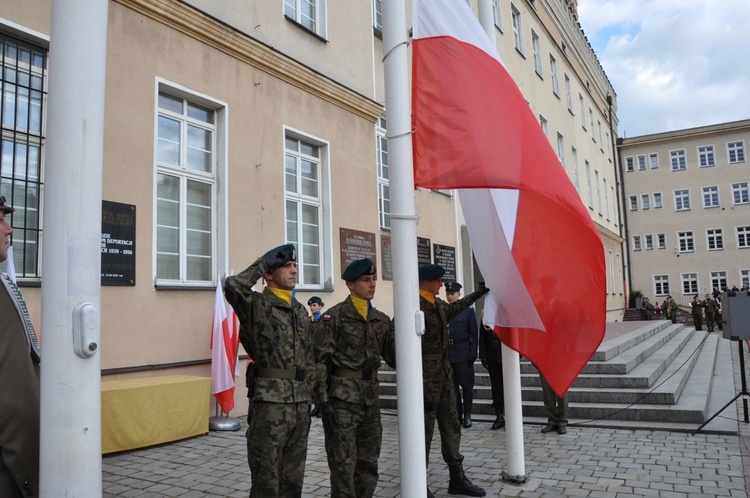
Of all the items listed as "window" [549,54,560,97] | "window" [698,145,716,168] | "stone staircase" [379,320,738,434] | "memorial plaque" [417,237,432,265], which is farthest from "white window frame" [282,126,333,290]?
"window" [698,145,716,168]

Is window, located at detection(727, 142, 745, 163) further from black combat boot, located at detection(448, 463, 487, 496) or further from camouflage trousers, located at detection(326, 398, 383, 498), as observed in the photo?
camouflage trousers, located at detection(326, 398, 383, 498)

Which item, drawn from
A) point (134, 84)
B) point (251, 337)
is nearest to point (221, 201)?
point (134, 84)

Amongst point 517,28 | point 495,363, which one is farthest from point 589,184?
point 495,363

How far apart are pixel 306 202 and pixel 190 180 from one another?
2522 millimetres

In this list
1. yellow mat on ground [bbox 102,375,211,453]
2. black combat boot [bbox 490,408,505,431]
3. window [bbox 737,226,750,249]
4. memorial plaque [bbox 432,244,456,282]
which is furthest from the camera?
window [bbox 737,226,750,249]

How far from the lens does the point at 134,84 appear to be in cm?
775

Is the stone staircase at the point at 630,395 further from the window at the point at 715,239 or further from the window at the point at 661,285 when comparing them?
the window at the point at 715,239

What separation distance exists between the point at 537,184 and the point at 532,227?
0.70 m

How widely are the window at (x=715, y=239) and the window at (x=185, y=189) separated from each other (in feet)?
150

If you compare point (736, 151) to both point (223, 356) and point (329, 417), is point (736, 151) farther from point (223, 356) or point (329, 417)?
point (329, 417)

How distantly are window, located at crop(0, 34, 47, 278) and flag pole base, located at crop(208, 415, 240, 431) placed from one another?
2.86m

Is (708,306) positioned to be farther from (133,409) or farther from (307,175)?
(133,409)

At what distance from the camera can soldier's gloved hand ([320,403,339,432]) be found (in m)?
4.15

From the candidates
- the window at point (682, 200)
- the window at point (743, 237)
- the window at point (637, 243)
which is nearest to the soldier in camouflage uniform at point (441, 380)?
the window at point (743, 237)
